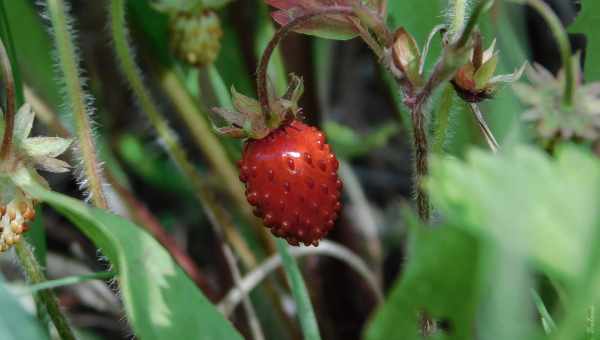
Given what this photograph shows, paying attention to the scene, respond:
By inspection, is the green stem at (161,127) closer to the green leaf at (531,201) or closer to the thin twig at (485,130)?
the thin twig at (485,130)

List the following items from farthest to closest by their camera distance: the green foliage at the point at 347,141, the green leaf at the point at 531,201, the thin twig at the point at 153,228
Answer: the green foliage at the point at 347,141 → the thin twig at the point at 153,228 → the green leaf at the point at 531,201

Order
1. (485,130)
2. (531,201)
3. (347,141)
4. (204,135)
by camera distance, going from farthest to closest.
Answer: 1. (347,141)
2. (204,135)
3. (485,130)
4. (531,201)

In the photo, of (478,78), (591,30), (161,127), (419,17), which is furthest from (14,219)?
(591,30)

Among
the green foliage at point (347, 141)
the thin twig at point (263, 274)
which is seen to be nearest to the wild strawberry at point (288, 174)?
the thin twig at point (263, 274)

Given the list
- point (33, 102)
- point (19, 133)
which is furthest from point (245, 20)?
point (19, 133)

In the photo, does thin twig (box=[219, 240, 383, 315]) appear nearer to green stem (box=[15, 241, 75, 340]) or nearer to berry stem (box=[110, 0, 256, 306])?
berry stem (box=[110, 0, 256, 306])

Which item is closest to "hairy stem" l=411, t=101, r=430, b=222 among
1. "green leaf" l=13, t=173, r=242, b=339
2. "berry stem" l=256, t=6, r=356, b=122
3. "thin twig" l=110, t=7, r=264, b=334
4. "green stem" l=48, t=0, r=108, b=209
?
"berry stem" l=256, t=6, r=356, b=122

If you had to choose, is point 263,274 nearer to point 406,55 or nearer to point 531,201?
point 406,55
